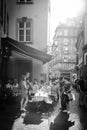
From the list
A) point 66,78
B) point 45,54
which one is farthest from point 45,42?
point 66,78

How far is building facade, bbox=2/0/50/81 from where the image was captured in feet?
15.3

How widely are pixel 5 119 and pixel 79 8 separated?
9.01ft

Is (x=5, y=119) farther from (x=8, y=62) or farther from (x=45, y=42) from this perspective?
(x=45, y=42)

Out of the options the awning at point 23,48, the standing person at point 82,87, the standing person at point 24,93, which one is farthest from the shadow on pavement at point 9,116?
the standing person at point 82,87

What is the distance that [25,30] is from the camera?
5168mm

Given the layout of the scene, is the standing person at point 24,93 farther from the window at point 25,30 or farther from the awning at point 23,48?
the window at point 25,30

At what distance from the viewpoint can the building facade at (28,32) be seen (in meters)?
4.66

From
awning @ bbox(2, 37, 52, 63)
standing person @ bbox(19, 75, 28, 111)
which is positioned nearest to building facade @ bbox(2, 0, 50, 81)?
awning @ bbox(2, 37, 52, 63)

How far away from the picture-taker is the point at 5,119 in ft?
15.6

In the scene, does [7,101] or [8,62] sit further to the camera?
[7,101]

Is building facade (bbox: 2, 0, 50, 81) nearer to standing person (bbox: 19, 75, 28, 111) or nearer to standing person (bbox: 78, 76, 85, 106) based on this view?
standing person (bbox: 19, 75, 28, 111)

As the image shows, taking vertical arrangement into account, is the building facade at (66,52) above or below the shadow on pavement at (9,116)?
above

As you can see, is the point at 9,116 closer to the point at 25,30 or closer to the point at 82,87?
the point at 25,30

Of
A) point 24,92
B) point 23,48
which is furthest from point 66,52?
point 23,48
